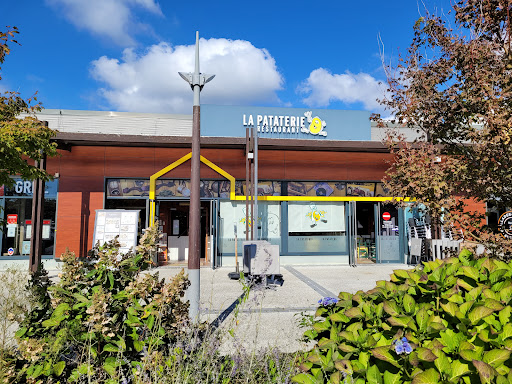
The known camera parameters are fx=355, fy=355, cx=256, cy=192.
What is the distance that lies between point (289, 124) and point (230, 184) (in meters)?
3.60

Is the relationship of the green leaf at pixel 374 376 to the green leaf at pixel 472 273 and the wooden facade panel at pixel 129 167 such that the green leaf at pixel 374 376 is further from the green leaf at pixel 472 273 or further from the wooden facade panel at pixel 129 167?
the wooden facade panel at pixel 129 167

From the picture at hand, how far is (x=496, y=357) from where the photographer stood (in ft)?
4.94

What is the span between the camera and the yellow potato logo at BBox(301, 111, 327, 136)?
14461 mm

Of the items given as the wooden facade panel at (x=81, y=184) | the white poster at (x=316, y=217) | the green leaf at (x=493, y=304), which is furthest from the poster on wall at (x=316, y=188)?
the green leaf at (x=493, y=304)

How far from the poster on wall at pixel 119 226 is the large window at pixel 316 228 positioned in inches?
231

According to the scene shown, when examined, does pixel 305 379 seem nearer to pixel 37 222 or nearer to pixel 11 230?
pixel 37 222

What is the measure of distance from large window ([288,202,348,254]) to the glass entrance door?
1.39 meters

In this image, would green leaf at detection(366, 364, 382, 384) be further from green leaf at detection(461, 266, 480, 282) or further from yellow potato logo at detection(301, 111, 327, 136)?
yellow potato logo at detection(301, 111, 327, 136)

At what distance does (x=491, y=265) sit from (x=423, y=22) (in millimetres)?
2893

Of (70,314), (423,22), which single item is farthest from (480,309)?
(423,22)

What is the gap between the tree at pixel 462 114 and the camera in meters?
3.31

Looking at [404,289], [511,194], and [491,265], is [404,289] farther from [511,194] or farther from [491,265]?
[511,194]

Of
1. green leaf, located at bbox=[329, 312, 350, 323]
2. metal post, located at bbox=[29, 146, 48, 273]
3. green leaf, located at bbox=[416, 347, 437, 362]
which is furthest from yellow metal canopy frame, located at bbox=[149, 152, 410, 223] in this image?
green leaf, located at bbox=[416, 347, 437, 362]

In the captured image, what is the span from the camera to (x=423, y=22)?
3938 mm
